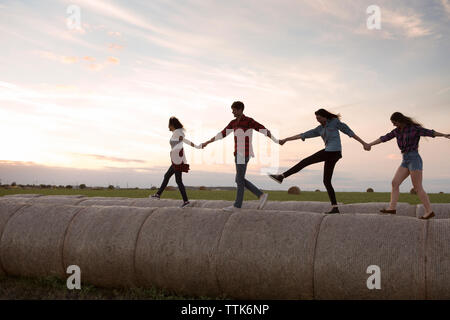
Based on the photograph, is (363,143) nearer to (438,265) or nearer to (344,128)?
(344,128)

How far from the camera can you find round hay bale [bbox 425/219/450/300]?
5.54 m

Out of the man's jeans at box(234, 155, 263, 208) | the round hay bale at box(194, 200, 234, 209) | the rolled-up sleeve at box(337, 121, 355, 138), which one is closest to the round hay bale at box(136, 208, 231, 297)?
the man's jeans at box(234, 155, 263, 208)

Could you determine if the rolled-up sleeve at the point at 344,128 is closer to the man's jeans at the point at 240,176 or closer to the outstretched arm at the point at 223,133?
the man's jeans at the point at 240,176

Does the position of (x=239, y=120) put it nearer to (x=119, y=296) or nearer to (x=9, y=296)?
(x=119, y=296)

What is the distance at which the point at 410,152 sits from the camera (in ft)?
25.1

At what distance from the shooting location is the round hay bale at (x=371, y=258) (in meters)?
5.70

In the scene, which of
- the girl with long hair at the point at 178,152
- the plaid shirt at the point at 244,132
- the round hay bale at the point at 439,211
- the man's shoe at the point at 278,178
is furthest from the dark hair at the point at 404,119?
the girl with long hair at the point at 178,152

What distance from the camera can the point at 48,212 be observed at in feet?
27.3

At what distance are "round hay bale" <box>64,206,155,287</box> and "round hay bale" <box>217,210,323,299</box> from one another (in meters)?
1.65

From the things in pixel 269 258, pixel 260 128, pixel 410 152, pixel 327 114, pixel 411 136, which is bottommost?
pixel 269 258

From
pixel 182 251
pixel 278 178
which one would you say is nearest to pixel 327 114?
pixel 278 178

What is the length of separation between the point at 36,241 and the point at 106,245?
1.56 meters

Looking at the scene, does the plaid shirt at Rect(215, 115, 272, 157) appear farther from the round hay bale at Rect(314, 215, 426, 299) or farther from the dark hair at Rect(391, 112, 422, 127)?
the round hay bale at Rect(314, 215, 426, 299)
